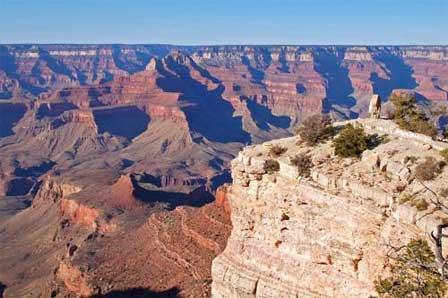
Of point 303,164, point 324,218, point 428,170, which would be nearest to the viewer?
point 428,170

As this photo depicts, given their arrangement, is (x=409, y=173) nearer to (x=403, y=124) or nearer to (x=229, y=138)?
(x=403, y=124)

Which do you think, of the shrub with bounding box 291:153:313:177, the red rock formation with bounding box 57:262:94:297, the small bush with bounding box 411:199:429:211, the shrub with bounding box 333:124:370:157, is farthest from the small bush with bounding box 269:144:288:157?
the red rock formation with bounding box 57:262:94:297

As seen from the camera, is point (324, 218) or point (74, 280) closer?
point (324, 218)

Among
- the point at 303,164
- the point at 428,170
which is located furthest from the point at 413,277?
the point at 303,164

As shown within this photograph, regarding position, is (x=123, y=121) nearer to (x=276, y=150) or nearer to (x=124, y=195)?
(x=124, y=195)

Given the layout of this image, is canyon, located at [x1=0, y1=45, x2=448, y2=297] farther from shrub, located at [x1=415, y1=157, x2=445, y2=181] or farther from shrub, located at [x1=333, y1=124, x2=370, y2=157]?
shrub, located at [x1=333, y1=124, x2=370, y2=157]

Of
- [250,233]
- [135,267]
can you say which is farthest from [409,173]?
[135,267]
